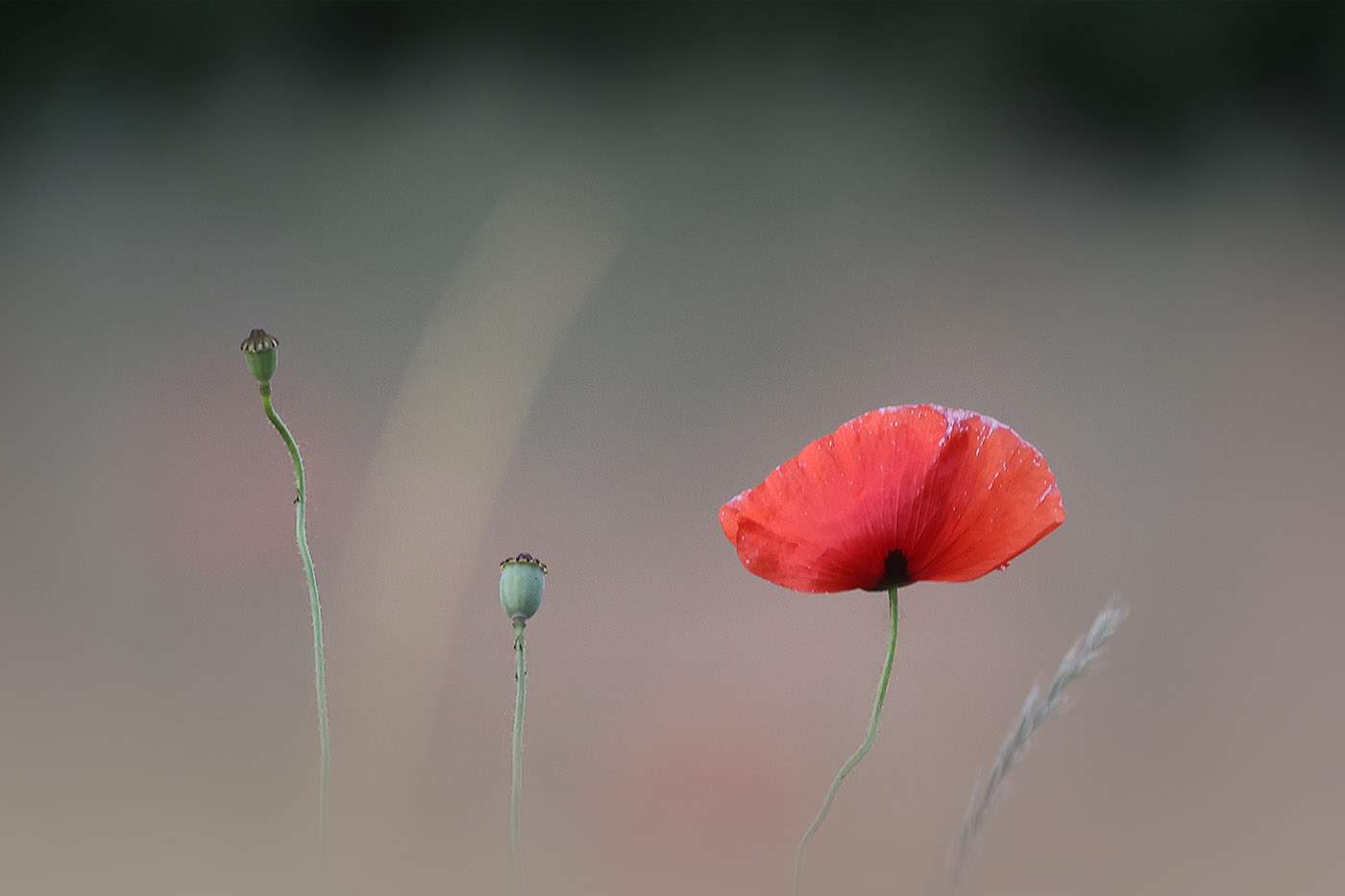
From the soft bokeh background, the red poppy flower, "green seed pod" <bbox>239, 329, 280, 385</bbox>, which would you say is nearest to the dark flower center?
the red poppy flower

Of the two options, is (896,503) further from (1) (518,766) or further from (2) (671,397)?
(2) (671,397)

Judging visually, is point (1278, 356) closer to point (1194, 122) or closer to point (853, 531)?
point (1194, 122)

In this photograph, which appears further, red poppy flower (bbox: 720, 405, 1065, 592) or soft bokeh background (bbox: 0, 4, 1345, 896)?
soft bokeh background (bbox: 0, 4, 1345, 896)

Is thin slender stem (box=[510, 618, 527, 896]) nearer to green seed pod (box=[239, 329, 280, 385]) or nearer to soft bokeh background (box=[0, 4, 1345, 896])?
green seed pod (box=[239, 329, 280, 385])

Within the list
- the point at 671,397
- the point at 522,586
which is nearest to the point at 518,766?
the point at 522,586

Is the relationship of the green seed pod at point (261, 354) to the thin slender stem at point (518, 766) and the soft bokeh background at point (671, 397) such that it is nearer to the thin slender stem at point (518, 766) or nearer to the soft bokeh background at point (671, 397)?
the thin slender stem at point (518, 766)
